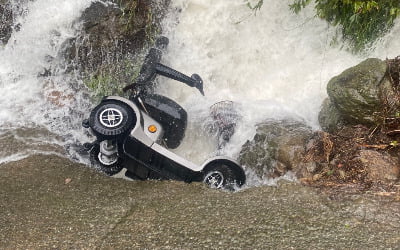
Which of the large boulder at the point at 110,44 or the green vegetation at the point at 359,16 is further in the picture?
the large boulder at the point at 110,44

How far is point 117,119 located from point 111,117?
0.22 feet

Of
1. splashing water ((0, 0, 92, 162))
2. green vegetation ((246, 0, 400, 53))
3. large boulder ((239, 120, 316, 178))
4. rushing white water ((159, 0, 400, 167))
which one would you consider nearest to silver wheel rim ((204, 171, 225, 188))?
large boulder ((239, 120, 316, 178))

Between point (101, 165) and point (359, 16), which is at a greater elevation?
point (359, 16)

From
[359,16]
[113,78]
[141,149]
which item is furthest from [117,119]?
[359,16]

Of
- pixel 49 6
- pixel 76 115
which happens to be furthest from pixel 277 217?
pixel 49 6

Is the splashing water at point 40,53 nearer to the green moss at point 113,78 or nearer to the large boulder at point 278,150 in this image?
the green moss at point 113,78

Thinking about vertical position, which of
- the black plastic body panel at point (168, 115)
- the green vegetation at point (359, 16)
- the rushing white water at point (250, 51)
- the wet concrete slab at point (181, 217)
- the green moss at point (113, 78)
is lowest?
the wet concrete slab at point (181, 217)

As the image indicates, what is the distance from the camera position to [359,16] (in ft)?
19.4

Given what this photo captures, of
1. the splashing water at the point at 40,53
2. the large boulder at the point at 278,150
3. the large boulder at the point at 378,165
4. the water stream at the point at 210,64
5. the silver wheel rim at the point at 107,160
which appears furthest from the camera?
the splashing water at the point at 40,53

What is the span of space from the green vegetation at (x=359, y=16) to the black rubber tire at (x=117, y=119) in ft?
8.20

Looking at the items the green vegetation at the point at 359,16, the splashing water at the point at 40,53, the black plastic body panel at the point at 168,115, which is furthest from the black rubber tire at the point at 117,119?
the green vegetation at the point at 359,16

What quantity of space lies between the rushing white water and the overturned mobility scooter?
1.62 m

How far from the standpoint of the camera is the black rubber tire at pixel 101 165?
5082 millimetres

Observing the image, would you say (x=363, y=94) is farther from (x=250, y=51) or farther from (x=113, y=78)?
(x=113, y=78)
